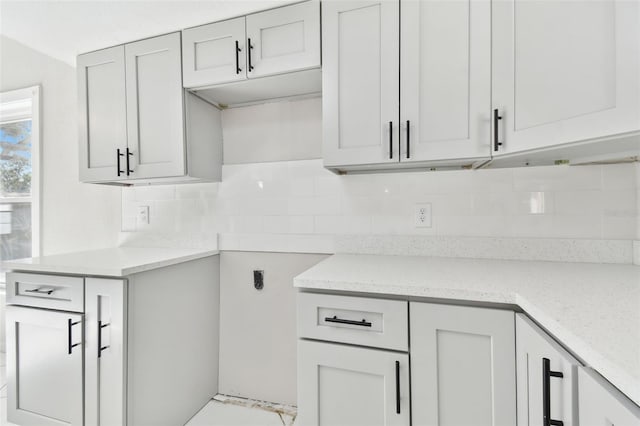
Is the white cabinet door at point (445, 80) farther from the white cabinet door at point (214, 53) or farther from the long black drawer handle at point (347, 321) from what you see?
the white cabinet door at point (214, 53)

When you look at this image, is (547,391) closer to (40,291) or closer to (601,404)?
(601,404)

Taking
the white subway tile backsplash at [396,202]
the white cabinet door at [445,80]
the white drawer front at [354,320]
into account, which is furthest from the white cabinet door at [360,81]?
the white drawer front at [354,320]

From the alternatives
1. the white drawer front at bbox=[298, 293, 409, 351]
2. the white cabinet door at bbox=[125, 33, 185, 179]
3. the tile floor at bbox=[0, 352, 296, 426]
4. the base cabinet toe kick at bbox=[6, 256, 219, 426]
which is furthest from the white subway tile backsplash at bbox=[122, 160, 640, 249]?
the tile floor at bbox=[0, 352, 296, 426]

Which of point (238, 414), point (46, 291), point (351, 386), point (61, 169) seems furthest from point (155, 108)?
point (238, 414)

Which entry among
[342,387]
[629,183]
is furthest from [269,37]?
[629,183]

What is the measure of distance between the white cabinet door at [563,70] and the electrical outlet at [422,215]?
0.49m

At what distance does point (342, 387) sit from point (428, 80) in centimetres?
125

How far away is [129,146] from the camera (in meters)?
1.78

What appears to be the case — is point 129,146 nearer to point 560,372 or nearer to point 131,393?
point 131,393

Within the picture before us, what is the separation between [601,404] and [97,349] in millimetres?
1787

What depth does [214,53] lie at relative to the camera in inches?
63.2

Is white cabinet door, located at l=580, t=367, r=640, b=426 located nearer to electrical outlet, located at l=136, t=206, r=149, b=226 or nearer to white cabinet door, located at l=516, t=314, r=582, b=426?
white cabinet door, located at l=516, t=314, r=582, b=426

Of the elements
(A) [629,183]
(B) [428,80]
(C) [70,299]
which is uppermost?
(B) [428,80]

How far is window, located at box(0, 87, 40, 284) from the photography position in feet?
8.27
